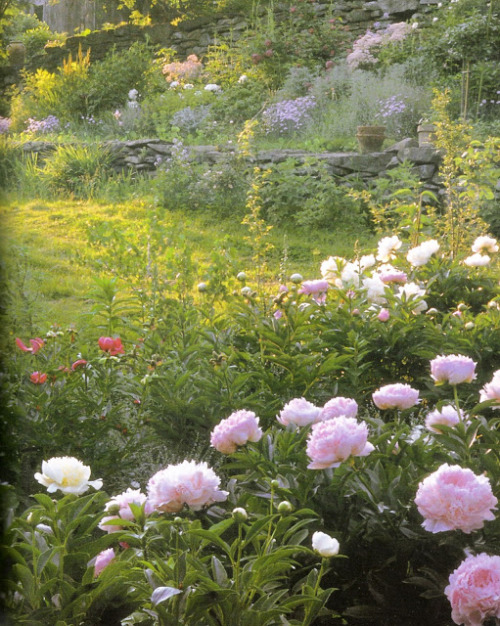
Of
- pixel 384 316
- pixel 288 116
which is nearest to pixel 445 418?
pixel 384 316

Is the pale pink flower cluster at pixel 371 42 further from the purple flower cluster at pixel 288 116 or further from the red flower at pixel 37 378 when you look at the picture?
the red flower at pixel 37 378

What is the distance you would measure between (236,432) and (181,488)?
0.67 ft

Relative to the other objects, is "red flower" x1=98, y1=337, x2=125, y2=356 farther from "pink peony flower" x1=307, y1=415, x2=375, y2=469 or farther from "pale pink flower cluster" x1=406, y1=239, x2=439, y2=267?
"pale pink flower cluster" x1=406, y1=239, x2=439, y2=267

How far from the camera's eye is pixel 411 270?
284 centimetres

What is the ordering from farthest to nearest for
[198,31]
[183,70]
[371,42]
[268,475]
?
[198,31] → [183,70] → [371,42] → [268,475]

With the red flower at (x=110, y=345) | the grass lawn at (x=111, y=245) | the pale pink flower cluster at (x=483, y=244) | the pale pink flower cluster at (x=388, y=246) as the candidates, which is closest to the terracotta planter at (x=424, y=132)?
the grass lawn at (x=111, y=245)

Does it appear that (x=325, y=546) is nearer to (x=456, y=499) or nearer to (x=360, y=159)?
(x=456, y=499)

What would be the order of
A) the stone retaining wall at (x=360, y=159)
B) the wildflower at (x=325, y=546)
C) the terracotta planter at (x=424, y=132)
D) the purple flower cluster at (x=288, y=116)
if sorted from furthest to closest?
1. the purple flower cluster at (x=288, y=116)
2. the terracotta planter at (x=424, y=132)
3. the stone retaining wall at (x=360, y=159)
4. the wildflower at (x=325, y=546)

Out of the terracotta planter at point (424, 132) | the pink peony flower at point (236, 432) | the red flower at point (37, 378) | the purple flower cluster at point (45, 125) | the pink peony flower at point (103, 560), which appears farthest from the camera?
the purple flower cluster at point (45, 125)

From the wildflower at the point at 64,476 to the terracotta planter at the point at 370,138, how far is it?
534cm

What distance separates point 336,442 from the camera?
1.12m

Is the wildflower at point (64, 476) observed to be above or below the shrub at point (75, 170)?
above

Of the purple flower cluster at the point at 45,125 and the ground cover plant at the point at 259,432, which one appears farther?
the purple flower cluster at the point at 45,125

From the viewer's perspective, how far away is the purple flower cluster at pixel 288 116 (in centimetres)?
729
